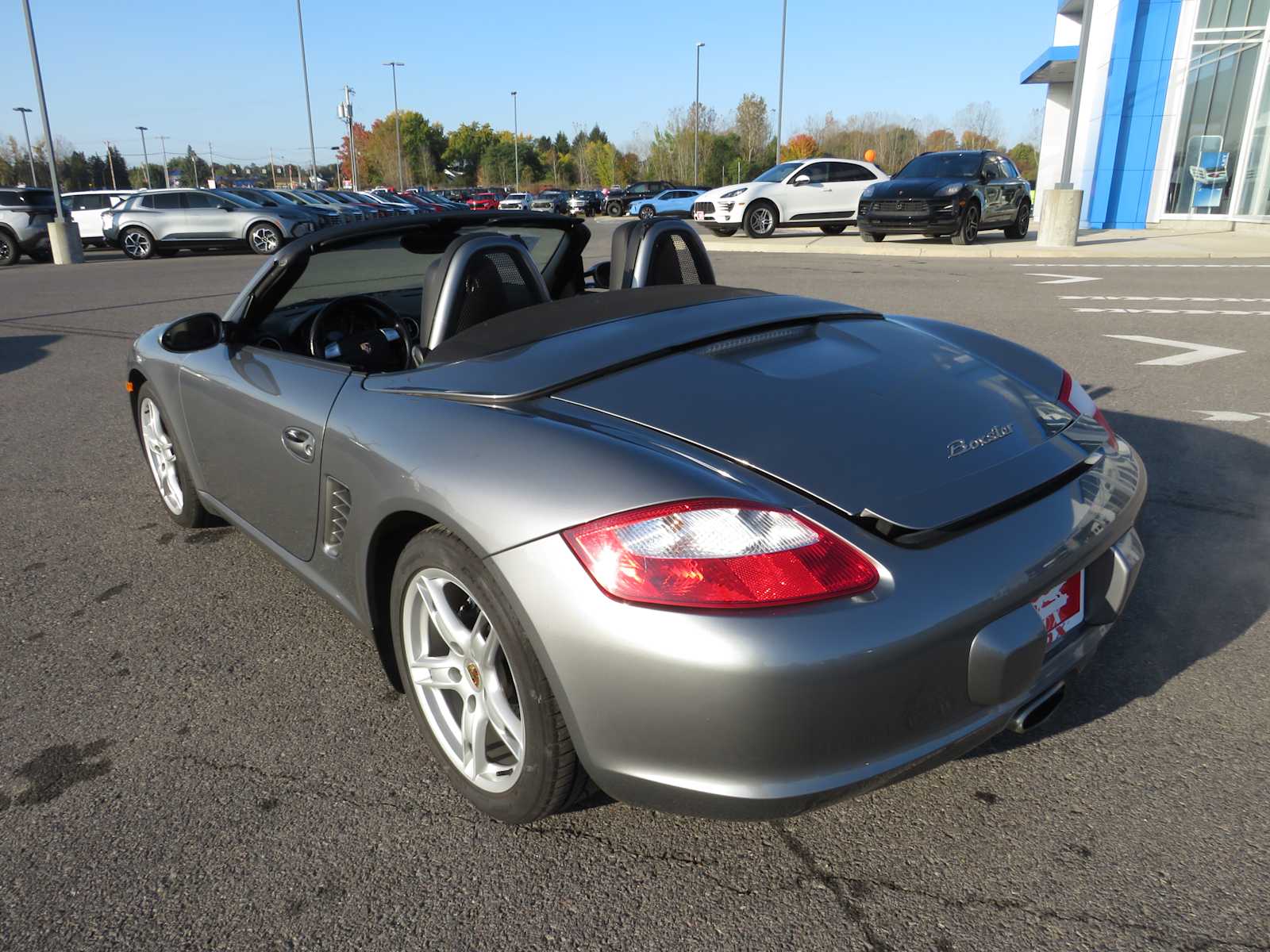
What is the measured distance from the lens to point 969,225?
17625 mm

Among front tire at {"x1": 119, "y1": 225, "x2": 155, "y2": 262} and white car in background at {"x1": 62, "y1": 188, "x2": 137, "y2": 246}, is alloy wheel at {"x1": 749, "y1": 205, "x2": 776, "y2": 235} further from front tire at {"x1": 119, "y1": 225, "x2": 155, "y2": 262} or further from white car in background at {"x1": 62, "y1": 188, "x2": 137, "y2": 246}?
Answer: white car in background at {"x1": 62, "y1": 188, "x2": 137, "y2": 246}

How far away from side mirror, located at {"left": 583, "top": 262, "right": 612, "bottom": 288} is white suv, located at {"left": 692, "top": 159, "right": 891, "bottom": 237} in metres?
17.7

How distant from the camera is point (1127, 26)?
22.4m

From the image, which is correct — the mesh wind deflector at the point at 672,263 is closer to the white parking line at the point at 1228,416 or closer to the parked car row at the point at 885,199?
the white parking line at the point at 1228,416

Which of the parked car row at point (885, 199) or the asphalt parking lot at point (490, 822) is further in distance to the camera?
the parked car row at point (885, 199)

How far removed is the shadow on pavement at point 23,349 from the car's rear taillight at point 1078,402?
8.38m

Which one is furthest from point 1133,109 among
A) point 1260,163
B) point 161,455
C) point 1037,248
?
point 161,455

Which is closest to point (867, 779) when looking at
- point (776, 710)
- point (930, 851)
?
point (776, 710)

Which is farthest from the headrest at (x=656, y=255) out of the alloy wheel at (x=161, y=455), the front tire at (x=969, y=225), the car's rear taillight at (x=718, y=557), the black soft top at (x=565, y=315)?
the front tire at (x=969, y=225)

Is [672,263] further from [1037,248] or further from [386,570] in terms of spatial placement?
[1037,248]

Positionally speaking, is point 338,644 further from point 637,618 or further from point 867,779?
point 867,779

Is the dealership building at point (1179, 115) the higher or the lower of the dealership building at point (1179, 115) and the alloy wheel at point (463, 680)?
the higher

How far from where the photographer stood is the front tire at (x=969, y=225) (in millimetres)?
17438

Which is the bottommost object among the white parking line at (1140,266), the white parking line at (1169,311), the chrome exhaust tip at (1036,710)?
the white parking line at (1169,311)
